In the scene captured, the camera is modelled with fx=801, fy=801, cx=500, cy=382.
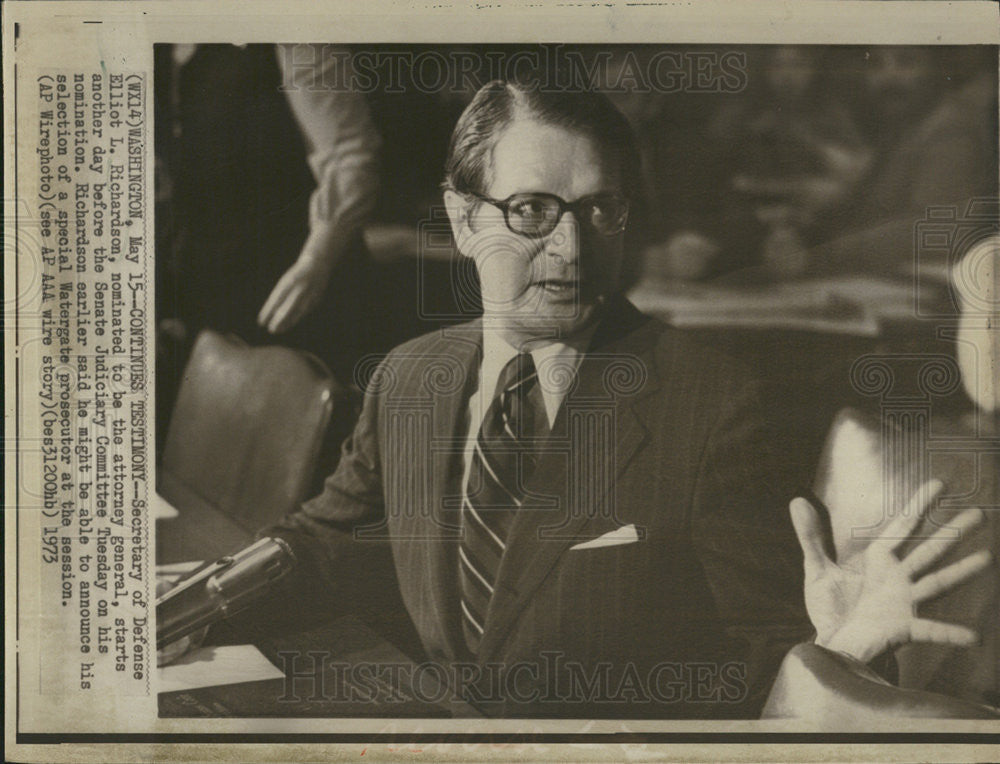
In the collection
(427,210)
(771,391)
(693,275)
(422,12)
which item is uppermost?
(422,12)

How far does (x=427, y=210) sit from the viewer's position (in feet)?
6.01

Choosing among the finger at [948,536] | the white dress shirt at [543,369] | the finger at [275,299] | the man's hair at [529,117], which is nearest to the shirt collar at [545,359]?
the white dress shirt at [543,369]

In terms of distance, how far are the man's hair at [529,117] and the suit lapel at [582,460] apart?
1.18 ft

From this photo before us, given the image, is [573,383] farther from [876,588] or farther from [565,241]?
[876,588]

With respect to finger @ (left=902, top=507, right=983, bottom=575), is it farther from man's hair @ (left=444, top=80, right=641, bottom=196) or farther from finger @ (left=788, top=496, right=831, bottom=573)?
man's hair @ (left=444, top=80, right=641, bottom=196)

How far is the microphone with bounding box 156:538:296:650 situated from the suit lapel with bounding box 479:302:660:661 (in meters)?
0.51

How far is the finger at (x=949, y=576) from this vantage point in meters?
1.83

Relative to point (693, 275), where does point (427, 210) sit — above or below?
above

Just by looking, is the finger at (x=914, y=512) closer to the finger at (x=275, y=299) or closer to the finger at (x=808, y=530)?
the finger at (x=808, y=530)

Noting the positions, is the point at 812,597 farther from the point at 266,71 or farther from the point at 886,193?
the point at 266,71

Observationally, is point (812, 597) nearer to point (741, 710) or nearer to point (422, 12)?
point (741, 710)

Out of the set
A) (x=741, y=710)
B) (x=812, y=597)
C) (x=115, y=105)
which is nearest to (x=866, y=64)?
(x=812, y=597)

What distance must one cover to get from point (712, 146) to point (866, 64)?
1.33 ft

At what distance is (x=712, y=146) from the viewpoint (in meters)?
1.83
